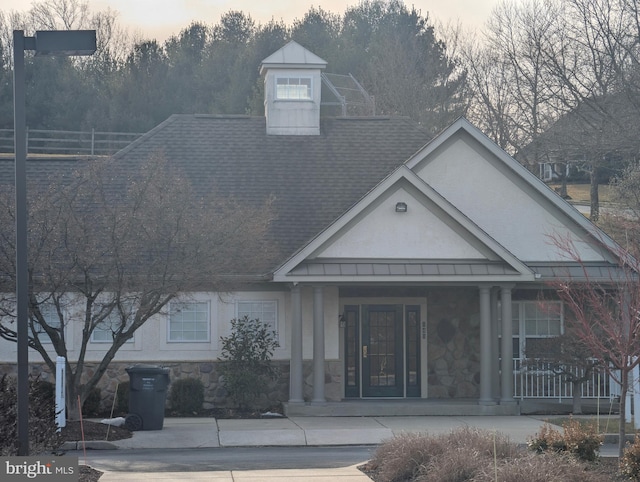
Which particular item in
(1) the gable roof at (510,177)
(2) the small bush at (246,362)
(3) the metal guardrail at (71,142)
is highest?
(3) the metal guardrail at (71,142)

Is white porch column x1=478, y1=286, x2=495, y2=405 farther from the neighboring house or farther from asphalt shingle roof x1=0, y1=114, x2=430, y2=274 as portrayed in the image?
asphalt shingle roof x1=0, y1=114, x2=430, y2=274

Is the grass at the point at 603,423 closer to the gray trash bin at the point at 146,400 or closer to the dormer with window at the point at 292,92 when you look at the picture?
the gray trash bin at the point at 146,400

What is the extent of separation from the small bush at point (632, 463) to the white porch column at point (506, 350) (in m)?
9.40

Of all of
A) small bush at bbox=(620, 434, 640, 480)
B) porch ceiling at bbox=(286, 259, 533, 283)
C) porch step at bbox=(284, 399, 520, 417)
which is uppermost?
porch ceiling at bbox=(286, 259, 533, 283)

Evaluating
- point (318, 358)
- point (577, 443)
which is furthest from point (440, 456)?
point (318, 358)

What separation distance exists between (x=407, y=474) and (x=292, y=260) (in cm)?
890

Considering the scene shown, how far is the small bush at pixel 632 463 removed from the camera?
1080 cm

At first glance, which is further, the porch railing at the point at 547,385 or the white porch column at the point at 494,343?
the porch railing at the point at 547,385

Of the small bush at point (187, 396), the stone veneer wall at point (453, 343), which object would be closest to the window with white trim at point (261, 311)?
the small bush at point (187, 396)

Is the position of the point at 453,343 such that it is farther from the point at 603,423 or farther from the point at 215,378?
the point at 215,378

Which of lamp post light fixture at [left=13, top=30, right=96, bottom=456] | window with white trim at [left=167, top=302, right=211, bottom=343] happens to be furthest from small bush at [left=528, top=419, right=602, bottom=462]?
window with white trim at [left=167, top=302, right=211, bottom=343]

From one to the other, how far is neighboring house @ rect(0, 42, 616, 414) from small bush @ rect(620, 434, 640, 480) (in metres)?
9.19

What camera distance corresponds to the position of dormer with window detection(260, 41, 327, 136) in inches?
1013

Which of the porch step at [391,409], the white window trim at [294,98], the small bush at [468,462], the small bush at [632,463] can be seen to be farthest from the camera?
the white window trim at [294,98]
